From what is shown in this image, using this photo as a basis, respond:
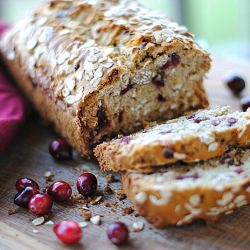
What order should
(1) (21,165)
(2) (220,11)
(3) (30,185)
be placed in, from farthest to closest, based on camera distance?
1. (2) (220,11)
2. (1) (21,165)
3. (3) (30,185)

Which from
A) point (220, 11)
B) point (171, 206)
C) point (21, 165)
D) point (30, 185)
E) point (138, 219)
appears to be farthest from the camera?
point (220, 11)

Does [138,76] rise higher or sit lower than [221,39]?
higher

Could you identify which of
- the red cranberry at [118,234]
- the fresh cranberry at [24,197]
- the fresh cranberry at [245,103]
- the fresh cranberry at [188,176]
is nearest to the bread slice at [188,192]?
the fresh cranberry at [188,176]

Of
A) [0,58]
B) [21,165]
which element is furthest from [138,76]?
[0,58]

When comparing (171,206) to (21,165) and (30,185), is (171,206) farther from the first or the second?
(21,165)

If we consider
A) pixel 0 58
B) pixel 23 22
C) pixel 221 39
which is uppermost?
pixel 23 22

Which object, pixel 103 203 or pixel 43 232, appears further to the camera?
pixel 103 203

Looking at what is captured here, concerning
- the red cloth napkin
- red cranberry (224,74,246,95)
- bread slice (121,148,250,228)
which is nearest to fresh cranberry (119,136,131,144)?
bread slice (121,148,250,228)
